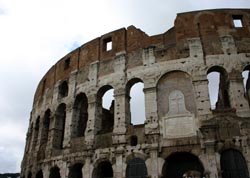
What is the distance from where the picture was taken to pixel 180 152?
1109 cm

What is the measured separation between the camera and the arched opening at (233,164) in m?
10.3

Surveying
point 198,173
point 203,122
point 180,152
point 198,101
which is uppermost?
point 198,101

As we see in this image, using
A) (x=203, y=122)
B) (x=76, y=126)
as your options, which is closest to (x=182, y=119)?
(x=203, y=122)

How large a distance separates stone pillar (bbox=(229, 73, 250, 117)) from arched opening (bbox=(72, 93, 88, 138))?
26.2 feet

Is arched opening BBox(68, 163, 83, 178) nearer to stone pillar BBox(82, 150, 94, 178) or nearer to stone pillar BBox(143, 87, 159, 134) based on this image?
stone pillar BBox(82, 150, 94, 178)

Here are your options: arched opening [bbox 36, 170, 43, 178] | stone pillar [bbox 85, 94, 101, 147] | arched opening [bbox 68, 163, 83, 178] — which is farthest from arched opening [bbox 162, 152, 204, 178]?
arched opening [bbox 36, 170, 43, 178]

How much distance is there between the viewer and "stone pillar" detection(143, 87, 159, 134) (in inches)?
467

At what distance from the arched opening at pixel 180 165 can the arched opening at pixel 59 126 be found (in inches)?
271

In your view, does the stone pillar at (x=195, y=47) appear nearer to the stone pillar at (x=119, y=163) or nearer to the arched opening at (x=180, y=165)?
the arched opening at (x=180, y=165)

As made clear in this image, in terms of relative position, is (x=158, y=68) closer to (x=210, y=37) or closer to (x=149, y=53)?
(x=149, y=53)

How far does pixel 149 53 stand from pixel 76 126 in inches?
222

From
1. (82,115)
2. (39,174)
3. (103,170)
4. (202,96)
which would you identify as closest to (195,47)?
(202,96)

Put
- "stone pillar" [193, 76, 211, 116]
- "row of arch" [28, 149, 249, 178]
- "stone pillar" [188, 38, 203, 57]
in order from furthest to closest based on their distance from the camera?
"stone pillar" [188, 38, 203, 57] → "stone pillar" [193, 76, 211, 116] → "row of arch" [28, 149, 249, 178]

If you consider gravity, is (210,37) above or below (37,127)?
above
